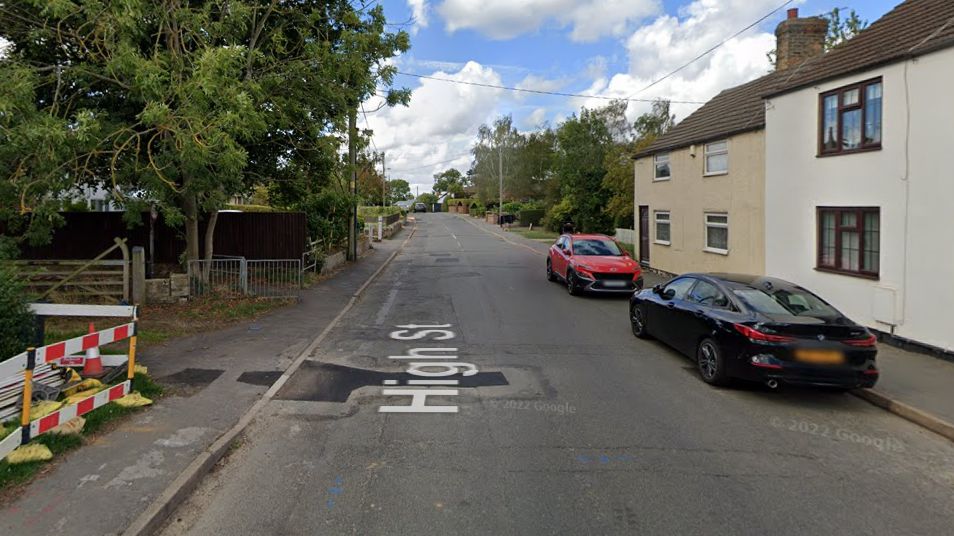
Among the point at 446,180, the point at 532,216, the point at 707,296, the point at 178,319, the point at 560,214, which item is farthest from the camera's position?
the point at 446,180

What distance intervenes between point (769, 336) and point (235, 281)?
37.4 ft

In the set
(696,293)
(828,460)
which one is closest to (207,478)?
(828,460)

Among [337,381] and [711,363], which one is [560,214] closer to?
[711,363]

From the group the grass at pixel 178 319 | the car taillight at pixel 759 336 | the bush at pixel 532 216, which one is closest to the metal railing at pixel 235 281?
the grass at pixel 178 319

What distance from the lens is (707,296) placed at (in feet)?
29.0

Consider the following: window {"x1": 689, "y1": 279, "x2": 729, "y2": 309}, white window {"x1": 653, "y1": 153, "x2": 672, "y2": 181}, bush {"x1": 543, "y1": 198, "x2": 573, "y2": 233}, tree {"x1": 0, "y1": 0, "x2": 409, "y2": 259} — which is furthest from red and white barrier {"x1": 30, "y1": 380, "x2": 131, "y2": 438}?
bush {"x1": 543, "y1": 198, "x2": 573, "y2": 233}

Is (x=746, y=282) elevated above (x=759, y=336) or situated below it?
above

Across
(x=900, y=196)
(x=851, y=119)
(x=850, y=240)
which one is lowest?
(x=850, y=240)

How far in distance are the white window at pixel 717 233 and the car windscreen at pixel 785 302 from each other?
361 inches

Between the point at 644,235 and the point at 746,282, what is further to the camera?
the point at 644,235

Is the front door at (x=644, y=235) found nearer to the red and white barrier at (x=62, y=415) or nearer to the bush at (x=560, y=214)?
the bush at (x=560, y=214)

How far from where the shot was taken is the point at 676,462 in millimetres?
5434

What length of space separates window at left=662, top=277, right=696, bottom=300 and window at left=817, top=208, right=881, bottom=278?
370 centimetres

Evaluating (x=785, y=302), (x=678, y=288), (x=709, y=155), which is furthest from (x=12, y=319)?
(x=709, y=155)
